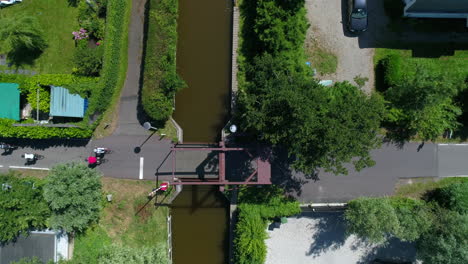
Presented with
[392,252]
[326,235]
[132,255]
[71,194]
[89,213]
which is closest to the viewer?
[132,255]

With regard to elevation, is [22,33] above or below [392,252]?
above

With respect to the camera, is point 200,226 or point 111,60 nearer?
point 111,60

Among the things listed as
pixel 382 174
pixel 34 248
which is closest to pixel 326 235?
pixel 382 174

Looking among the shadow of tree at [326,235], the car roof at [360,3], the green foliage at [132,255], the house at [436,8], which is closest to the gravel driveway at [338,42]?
the car roof at [360,3]

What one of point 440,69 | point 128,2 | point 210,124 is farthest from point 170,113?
point 440,69

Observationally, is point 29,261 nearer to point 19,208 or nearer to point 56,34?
point 19,208

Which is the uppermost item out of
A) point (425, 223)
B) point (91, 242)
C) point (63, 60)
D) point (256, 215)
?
point (63, 60)
